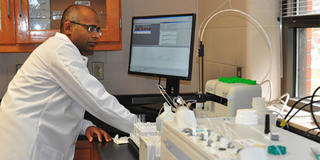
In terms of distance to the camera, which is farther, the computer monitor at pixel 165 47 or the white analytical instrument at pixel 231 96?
the computer monitor at pixel 165 47

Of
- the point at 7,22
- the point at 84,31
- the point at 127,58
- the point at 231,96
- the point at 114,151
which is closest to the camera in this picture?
the point at 231,96

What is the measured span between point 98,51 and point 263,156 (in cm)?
227

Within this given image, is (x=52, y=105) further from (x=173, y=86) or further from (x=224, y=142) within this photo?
(x=224, y=142)

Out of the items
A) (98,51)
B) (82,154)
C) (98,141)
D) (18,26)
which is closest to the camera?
(98,141)

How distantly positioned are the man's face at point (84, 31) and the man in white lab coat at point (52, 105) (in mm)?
15

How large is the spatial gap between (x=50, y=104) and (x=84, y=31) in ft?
1.28

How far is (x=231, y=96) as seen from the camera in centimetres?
152

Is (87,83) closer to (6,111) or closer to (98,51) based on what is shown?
(6,111)

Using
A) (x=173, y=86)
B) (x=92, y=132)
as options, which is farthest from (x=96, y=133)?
(x=173, y=86)

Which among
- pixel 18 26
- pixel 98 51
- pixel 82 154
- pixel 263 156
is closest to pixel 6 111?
pixel 82 154

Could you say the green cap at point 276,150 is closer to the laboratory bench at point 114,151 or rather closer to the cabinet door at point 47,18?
the laboratory bench at point 114,151

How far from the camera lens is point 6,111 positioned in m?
1.83

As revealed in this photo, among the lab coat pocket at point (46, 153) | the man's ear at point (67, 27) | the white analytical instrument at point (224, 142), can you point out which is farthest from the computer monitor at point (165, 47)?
the white analytical instrument at point (224, 142)

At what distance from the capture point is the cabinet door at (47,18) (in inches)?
100
